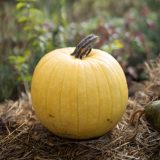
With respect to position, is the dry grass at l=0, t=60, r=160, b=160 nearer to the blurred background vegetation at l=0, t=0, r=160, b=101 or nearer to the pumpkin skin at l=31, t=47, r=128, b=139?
the pumpkin skin at l=31, t=47, r=128, b=139

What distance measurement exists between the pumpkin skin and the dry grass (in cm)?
8

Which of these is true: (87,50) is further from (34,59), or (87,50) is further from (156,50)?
(156,50)

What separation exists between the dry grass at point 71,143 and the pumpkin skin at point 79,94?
0.28 feet

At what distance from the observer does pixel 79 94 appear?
8.23 ft

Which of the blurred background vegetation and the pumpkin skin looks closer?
the pumpkin skin

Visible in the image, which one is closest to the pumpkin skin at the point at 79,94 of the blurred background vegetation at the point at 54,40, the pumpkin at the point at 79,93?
the pumpkin at the point at 79,93

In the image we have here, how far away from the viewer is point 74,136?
104 inches

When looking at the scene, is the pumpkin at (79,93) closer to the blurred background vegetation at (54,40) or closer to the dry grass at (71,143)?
the dry grass at (71,143)

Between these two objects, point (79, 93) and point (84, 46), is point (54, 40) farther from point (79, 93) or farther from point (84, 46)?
point (79, 93)

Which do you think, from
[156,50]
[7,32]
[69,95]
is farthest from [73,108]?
[7,32]

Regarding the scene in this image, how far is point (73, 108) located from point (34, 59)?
1900 millimetres

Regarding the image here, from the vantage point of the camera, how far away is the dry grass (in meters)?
2.61

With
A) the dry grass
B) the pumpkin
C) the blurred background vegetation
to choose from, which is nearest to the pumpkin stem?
the pumpkin

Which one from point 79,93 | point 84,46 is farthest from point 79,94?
point 84,46
